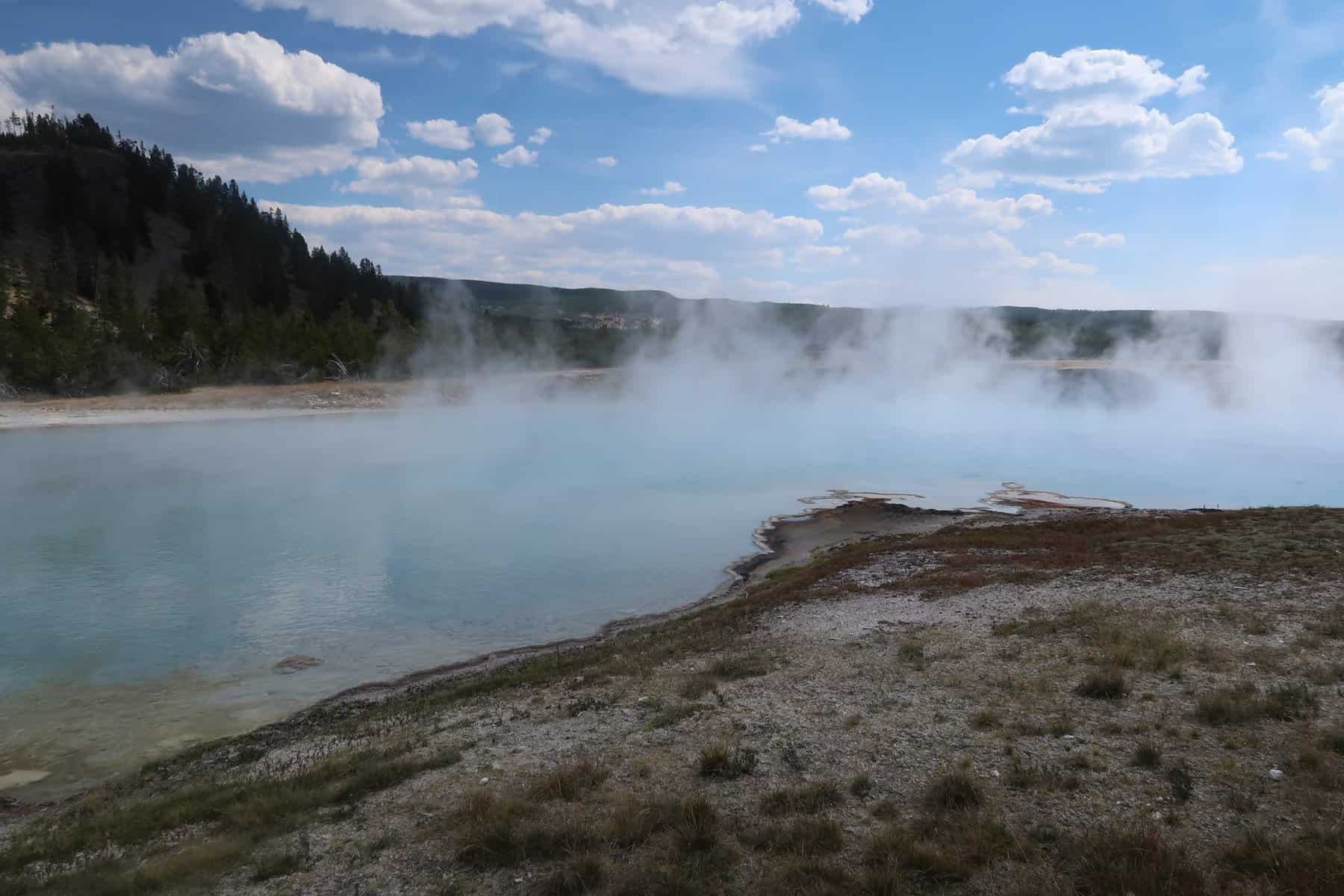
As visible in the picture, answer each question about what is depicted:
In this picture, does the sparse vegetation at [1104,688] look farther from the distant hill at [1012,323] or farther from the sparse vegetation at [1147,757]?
the distant hill at [1012,323]

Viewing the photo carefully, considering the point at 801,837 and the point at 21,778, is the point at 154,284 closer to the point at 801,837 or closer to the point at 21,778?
the point at 21,778

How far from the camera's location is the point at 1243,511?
674 inches

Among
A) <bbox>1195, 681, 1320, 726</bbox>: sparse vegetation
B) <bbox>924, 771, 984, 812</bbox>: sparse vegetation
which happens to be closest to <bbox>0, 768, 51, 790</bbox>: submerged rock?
<bbox>924, 771, 984, 812</bbox>: sparse vegetation

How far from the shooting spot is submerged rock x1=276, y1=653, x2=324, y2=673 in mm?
10930

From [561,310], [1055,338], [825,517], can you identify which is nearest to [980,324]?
[1055,338]

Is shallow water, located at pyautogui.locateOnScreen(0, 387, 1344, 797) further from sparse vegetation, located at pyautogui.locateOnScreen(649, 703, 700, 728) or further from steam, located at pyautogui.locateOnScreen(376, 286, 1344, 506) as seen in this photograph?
sparse vegetation, located at pyautogui.locateOnScreen(649, 703, 700, 728)

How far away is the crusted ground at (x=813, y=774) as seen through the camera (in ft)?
14.3

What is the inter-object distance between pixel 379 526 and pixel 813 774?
16610mm

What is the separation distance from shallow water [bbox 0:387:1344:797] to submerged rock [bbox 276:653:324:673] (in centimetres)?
16

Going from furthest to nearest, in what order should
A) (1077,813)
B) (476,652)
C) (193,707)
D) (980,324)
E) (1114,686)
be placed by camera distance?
(980,324)
(476,652)
(193,707)
(1114,686)
(1077,813)

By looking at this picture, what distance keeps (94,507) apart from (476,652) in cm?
1589

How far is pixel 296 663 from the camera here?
11.1 meters

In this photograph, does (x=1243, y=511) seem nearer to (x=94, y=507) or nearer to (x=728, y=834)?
(x=728, y=834)

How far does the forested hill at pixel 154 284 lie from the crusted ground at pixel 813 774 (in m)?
47.8
